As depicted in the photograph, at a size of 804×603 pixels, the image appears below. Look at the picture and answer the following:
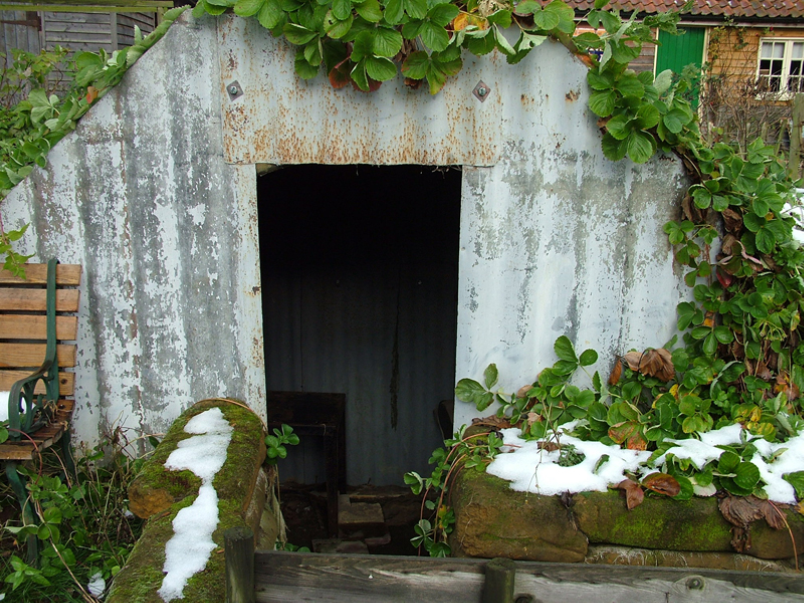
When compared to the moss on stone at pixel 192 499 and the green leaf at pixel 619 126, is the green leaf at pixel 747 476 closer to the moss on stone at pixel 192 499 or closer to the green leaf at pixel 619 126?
the green leaf at pixel 619 126

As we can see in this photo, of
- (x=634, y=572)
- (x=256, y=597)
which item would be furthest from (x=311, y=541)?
(x=634, y=572)

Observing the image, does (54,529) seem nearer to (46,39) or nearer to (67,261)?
(67,261)

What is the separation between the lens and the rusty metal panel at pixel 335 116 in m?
2.91

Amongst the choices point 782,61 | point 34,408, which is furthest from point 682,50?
point 34,408

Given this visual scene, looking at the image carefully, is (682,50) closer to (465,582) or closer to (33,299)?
(33,299)

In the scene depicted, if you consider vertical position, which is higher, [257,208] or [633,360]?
[257,208]

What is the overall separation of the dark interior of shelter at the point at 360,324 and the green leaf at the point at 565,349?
2.28 metres

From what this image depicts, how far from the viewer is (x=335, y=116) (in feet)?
9.71

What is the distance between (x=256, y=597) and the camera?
1871mm

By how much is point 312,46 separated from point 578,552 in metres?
2.49

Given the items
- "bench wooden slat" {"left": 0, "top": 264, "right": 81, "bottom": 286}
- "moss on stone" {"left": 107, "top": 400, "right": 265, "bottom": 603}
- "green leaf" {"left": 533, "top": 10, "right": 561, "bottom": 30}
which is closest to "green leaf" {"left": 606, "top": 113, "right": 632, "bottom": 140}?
"green leaf" {"left": 533, "top": 10, "right": 561, "bottom": 30}

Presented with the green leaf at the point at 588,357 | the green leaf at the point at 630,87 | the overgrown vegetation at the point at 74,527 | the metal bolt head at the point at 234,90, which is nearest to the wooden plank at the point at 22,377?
the overgrown vegetation at the point at 74,527

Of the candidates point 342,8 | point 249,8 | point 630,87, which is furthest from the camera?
point 630,87

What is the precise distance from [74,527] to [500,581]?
91.5 inches
